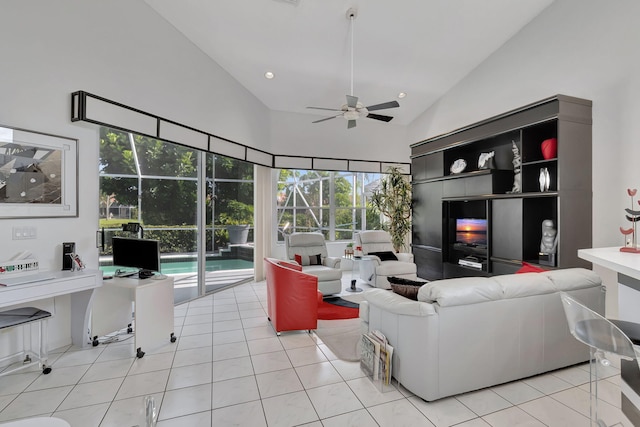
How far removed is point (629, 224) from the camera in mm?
3488

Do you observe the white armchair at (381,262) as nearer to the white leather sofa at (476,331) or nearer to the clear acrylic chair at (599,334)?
the white leather sofa at (476,331)

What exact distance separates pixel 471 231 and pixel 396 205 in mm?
1986

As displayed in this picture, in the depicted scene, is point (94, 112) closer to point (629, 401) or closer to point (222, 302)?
point (222, 302)

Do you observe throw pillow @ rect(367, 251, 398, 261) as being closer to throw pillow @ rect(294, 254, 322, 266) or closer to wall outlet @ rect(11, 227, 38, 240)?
throw pillow @ rect(294, 254, 322, 266)

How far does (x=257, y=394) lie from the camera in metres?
2.38

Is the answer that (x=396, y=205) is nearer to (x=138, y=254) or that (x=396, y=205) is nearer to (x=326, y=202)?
(x=326, y=202)

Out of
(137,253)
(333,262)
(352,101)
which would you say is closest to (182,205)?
(137,253)

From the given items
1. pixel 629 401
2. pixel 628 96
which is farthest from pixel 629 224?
pixel 629 401

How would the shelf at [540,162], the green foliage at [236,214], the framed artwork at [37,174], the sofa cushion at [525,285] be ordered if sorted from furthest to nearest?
the green foliage at [236,214] → the shelf at [540,162] → the framed artwork at [37,174] → the sofa cushion at [525,285]

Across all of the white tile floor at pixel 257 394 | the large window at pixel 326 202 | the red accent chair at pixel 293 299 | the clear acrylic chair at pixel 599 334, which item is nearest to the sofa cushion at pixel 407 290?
the white tile floor at pixel 257 394

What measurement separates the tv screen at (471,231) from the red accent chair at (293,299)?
3250mm

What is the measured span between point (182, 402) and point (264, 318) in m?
1.83

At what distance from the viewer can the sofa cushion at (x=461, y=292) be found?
2217 mm

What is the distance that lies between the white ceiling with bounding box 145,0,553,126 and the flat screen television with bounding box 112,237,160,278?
114 inches
